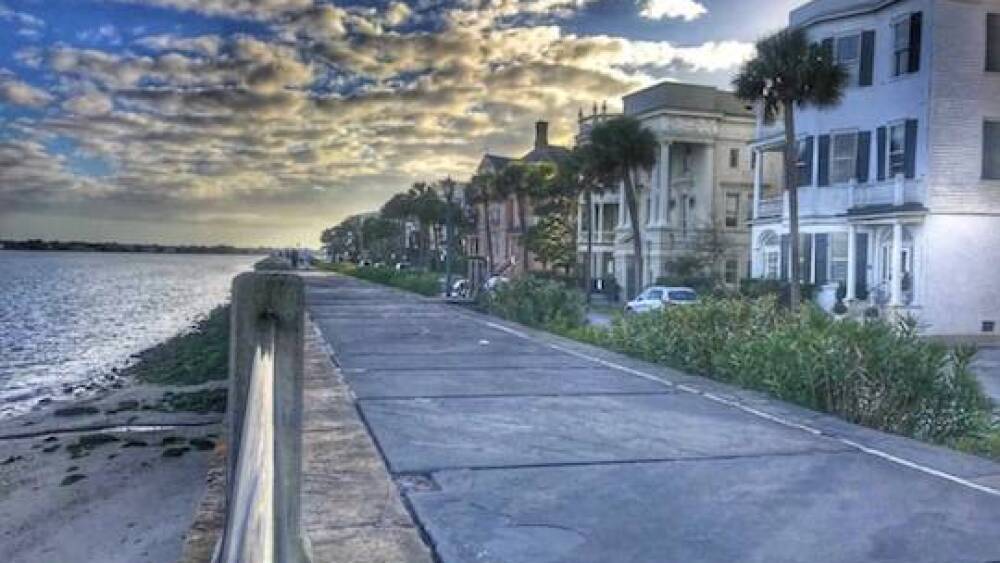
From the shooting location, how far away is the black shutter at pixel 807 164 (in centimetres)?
3306

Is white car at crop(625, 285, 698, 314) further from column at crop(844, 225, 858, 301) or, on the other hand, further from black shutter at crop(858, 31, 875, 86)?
black shutter at crop(858, 31, 875, 86)

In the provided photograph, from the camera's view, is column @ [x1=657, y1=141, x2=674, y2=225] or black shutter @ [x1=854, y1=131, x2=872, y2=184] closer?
black shutter @ [x1=854, y1=131, x2=872, y2=184]

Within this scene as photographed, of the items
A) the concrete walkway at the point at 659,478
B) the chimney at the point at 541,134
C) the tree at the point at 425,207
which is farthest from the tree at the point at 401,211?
the concrete walkway at the point at 659,478

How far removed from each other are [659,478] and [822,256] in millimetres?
28376

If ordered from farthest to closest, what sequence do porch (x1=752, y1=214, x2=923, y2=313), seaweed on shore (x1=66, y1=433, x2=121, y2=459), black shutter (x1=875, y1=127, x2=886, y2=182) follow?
black shutter (x1=875, y1=127, x2=886, y2=182)
porch (x1=752, y1=214, x2=923, y2=313)
seaweed on shore (x1=66, y1=433, x2=121, y2=459)

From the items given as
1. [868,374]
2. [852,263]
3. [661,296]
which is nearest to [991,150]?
[852,263]

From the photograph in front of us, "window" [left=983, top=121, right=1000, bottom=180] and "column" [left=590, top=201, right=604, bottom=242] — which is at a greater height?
"window" [left=983, top=121, right=1000, bottom=180]

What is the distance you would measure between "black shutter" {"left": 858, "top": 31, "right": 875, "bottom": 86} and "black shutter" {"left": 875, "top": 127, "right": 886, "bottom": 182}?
5.81ft

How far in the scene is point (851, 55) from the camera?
31.1 metres

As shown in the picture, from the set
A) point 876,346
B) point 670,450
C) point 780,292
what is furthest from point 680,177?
point 670,450

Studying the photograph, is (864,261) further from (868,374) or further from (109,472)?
(109,472)

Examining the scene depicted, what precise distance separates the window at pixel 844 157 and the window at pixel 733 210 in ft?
54.9

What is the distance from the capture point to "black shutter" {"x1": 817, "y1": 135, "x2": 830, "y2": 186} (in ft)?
106

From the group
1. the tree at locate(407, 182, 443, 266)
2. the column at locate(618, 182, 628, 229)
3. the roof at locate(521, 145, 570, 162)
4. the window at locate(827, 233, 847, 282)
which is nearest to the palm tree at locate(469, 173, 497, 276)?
the roof at locate(521, 145, 570, 162)
